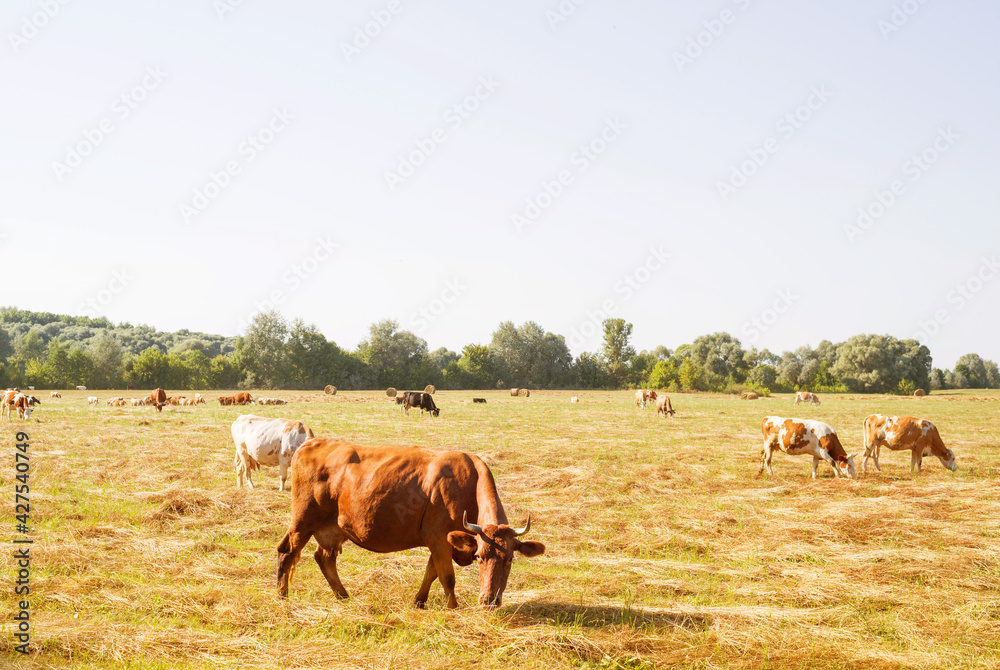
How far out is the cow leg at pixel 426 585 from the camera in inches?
249

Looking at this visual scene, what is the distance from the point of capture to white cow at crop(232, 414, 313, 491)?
13125mm

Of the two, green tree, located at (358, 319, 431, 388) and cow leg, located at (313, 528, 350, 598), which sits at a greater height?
green tree, located at (358, 319, 431, 388)

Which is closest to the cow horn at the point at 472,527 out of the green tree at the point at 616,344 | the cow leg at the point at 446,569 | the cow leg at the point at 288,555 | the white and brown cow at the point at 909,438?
the cow leg at the point at 446,569

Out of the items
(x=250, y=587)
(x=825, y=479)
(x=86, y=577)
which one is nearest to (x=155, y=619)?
(x=250, y=587)

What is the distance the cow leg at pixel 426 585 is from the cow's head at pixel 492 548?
682mm

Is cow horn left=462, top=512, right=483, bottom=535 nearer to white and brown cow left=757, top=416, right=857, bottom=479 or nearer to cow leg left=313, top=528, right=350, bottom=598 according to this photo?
cow leg left=313, top=528, right=350, bottom=598

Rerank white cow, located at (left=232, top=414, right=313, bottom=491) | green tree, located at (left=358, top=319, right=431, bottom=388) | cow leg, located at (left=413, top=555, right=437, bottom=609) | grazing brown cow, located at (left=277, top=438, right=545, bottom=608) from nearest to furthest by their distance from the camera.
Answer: grazing brown cow, located at (left=277, top=438, right=545, bottom=608) < cow leg, located at (left=413, top=555, right=437, bottom=609) < white cow, located at (left=232, top=414, right=313, bottom=491) < green tree, located at (left=358, top=319, right=431, bottom=388)

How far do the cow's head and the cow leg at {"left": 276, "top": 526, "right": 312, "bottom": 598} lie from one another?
1968 mm

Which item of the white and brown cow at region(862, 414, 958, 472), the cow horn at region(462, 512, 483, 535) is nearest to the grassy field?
the cow horn at region(462, 512, 483, 535)

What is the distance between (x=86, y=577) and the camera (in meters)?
7.07

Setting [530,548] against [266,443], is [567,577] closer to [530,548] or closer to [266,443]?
[530,548]

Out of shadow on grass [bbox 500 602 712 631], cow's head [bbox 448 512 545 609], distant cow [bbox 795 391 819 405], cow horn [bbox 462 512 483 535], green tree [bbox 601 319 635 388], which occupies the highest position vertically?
green tree [bbox 601 319 635 388]

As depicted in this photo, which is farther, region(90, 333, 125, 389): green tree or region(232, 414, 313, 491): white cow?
region(90, 333, 125, 389): green tree

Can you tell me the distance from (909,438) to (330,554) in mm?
16410
